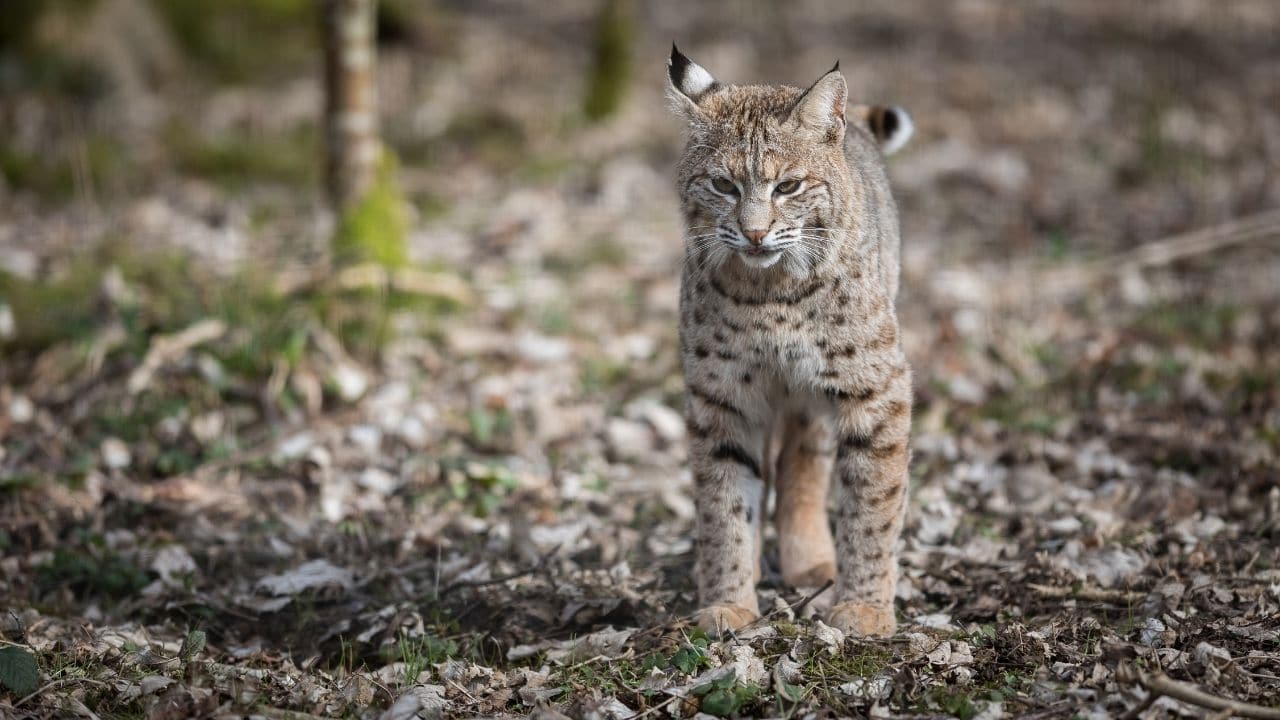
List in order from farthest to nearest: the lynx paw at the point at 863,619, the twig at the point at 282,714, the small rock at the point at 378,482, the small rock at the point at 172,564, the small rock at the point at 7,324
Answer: the small rock at the point at 7,324 < the small rock at the point at 378,482 < the small rock at the point at 172,564 < the lynx paw at the point at 863,619 < the twig at the point at 282,714

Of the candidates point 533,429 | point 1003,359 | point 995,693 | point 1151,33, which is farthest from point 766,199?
point 1151,33

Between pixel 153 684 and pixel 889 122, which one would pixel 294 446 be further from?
pixel 889 122

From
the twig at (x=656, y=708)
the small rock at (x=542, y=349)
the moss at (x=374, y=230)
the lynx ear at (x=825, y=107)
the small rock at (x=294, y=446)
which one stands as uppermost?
the lynx ear at (x=825, y=107)

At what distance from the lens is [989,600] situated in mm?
4871

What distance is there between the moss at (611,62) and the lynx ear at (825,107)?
22.1ft

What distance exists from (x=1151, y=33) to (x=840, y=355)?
9802 mm

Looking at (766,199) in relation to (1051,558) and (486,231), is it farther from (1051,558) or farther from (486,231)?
(486,231)

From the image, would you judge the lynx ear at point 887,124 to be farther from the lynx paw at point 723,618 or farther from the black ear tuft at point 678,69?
the lynx paw at point 723,618

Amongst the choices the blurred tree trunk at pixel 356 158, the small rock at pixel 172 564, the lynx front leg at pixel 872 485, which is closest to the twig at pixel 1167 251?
the lynx front leg at pixel 872 485

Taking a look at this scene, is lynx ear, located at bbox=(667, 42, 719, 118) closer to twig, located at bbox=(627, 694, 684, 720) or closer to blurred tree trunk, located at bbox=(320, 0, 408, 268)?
twig, located at bbox=(627, 694, 684, 720)

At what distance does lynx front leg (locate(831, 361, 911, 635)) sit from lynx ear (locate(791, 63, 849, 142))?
90 cm

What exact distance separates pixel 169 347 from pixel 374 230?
1353 millimetres

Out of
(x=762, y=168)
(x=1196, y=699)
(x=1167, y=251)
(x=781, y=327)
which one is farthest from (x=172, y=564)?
(x=1167, y=251)

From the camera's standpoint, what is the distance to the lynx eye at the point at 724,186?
443cm
